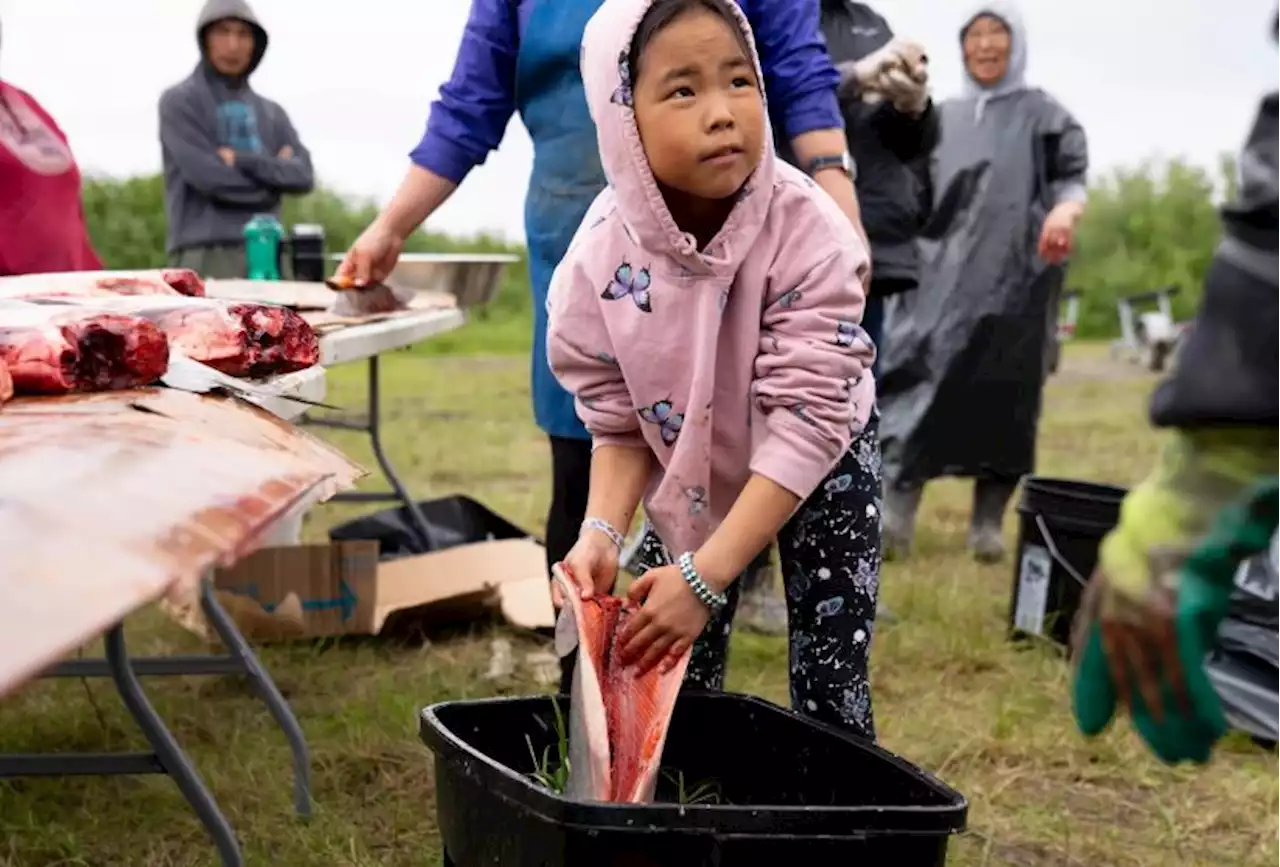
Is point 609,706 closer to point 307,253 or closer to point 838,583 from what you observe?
point 838,583

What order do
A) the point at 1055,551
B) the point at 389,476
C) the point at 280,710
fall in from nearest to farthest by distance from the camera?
1. the point at 280,710
2. the point at 1055,551
3. the point at 389,476

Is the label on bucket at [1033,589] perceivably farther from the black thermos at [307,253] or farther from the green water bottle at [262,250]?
the green water bottle at [262,250]

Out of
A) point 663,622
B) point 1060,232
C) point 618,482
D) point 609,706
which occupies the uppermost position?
point 1060,232

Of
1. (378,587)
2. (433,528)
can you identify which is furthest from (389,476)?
(378,587)

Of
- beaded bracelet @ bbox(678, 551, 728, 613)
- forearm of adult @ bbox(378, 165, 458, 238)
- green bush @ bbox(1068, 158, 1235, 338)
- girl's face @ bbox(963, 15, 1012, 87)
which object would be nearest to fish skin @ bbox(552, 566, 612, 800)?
beaded bracelet @ bbox(678, 551, 728, 613)

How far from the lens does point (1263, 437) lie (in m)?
0.85

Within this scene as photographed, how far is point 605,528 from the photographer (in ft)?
5.91

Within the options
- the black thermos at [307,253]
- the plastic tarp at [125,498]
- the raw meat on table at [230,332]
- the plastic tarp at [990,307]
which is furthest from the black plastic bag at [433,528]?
the plastic tarp at [125,498]

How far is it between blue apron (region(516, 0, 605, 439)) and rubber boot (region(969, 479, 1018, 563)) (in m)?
2.54

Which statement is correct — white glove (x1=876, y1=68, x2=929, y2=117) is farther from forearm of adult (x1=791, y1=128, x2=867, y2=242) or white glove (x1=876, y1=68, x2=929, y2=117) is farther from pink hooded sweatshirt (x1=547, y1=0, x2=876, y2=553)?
pink hooded sweatshirt (x1=547, y1=0, x2=876, y2=553)

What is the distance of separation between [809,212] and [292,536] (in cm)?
250

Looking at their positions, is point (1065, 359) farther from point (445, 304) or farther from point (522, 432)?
point (445, 304)

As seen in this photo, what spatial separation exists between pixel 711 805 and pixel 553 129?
1.32m

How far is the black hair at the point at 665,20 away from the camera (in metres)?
1.72
